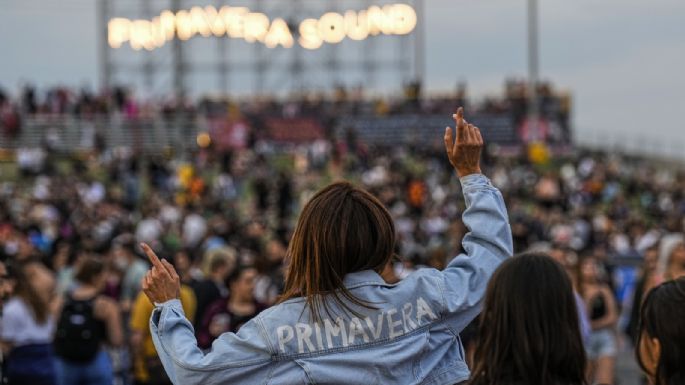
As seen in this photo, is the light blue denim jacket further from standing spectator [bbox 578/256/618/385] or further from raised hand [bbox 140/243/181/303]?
standing spectator [bbox 578/256/618/385]

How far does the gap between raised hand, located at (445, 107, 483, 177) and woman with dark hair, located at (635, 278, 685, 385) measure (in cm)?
67

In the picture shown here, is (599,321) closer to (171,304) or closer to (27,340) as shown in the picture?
(27,340)

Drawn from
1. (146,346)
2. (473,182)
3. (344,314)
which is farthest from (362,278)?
(146,346)

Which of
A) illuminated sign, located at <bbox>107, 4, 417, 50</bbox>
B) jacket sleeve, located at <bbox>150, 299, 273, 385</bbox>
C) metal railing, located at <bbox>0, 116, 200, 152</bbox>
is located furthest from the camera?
illuminated sign, located at <bbox>107, 4, 417, 50</bbox>

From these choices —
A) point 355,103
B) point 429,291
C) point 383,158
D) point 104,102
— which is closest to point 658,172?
point 355,103

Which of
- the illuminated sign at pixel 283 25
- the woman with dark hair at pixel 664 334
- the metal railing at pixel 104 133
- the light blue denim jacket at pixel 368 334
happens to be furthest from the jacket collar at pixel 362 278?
the illuminated sign at pixel 283 25

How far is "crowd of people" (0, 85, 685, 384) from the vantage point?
26.7 ft

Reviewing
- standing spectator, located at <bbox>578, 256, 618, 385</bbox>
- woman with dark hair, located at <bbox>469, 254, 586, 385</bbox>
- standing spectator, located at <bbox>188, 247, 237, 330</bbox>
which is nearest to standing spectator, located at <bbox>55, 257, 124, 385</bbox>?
standing spectator, located at <bbox>188, 247, 237, 330</bbox>

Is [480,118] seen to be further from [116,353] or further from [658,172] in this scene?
[116,353]

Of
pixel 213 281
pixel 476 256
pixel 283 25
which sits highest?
pixel 283 25

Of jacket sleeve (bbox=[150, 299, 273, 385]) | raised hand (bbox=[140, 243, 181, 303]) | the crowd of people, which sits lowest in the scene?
the crowd of people

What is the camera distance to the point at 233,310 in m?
8.22

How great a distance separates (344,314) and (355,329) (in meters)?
0.05

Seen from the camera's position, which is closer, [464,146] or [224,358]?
[224,358]
